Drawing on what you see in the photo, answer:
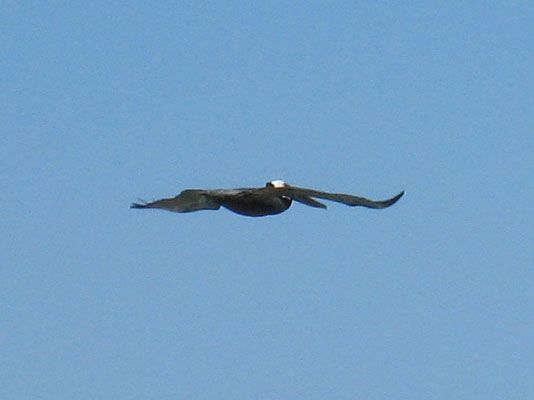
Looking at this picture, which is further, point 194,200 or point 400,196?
point 194,200

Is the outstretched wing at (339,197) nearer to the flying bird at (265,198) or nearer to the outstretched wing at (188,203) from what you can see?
the flying bird at (265,198)

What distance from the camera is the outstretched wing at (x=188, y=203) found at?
38344 mm

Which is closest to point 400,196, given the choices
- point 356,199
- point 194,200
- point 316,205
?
point 356,199

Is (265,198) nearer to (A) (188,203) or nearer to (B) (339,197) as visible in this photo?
(B) (339,197)

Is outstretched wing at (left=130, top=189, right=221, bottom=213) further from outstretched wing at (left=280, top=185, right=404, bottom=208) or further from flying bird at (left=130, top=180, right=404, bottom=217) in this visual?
outstretched wing at (left=280, top=185, right=404, bottom=208)

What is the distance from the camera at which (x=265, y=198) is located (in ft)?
122

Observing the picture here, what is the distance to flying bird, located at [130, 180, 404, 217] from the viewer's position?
36531 millimetres

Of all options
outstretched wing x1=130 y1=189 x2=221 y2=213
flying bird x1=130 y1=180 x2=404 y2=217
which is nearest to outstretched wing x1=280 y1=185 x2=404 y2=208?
flying bird x1=130 y1=180 x2=404 y2=217

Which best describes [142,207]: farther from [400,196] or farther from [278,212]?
[400,196]

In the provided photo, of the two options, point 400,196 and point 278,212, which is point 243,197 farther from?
point 400,196

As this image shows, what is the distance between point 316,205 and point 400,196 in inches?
160

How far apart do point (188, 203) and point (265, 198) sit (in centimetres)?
358

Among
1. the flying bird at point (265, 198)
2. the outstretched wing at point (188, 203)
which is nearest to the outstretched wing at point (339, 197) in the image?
the flying bird at point (265, 198)

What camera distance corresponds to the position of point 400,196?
1401 inches
